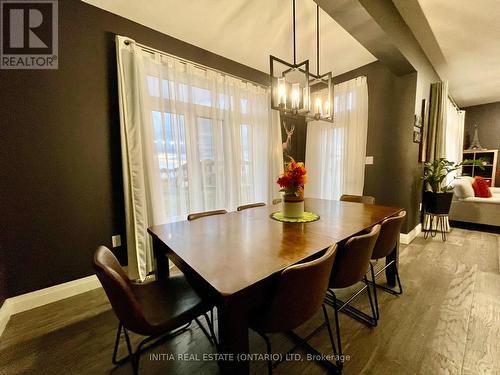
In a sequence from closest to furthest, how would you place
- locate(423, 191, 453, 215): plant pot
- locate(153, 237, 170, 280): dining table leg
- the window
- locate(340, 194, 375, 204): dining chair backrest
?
locate(153, 237, 170, 280): dining table leg → the window → locate(340, 194, 375, 204): dining chair backrest → locate(423, 191, 453, 215): plant pot

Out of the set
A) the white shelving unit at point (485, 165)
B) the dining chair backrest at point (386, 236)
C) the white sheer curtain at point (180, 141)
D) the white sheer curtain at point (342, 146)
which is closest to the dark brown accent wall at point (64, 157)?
the white sheer curtain at point (180, 141)

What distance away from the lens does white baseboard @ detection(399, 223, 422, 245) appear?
315 cm

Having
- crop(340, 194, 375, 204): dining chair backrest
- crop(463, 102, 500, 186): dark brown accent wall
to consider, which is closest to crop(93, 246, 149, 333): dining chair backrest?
crop(340, 194, 375, 204): dining chair backrest

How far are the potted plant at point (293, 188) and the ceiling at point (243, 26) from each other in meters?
1.54

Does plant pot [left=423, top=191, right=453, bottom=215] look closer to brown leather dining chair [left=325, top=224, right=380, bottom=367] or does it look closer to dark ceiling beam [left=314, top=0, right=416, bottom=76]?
dark ceiling beam [left=314, top=0, right=416, bottom=76]

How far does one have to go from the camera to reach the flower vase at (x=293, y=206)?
174cm

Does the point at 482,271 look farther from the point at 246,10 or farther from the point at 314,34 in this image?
the point at 246,10

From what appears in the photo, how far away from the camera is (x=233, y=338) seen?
846 millimetres

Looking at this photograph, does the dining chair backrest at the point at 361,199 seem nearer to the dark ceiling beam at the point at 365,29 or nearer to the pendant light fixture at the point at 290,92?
the pendant light fixture at the point at 290,92

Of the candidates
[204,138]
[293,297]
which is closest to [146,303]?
[293,297]

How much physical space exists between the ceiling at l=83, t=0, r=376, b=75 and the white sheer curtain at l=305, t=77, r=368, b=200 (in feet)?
2.00

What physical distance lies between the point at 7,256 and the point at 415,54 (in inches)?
189

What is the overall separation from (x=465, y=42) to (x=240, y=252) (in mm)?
3910

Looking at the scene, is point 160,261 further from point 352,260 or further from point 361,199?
point 361,199
